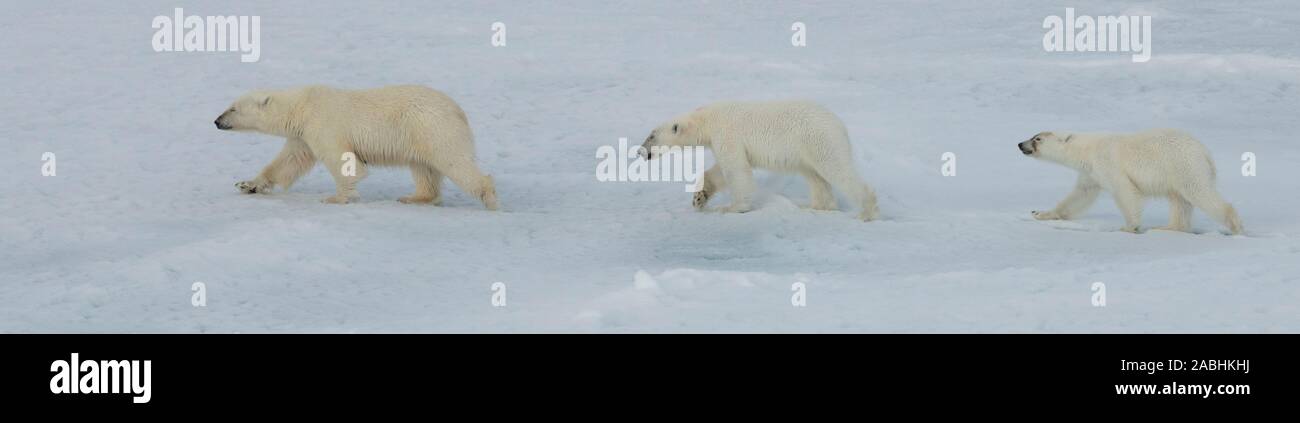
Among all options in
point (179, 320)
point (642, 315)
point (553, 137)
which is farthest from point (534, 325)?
point (553, 137)

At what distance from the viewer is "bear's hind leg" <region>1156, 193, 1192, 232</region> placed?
9.01 metres

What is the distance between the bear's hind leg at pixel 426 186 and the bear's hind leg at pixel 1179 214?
498 centimetres

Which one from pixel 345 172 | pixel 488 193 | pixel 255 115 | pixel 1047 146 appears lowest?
pixel 488 193

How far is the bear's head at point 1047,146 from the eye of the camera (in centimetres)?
961

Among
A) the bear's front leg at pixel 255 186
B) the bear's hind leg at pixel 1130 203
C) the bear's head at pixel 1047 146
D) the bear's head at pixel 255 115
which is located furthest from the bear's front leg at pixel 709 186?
the bear's front leg at pixel 255 186

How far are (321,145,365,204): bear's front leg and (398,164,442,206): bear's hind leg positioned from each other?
0.40 metres

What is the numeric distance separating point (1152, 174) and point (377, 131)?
5153 mm

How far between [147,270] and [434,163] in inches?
103

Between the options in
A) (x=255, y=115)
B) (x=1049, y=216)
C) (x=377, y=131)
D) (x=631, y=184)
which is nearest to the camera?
(x=377, y=131)

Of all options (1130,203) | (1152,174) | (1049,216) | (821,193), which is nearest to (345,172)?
(821,193)

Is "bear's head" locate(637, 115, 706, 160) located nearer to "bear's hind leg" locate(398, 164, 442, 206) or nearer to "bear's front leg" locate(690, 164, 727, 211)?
"bear's front leg" locate(690, 164, 727, 211)

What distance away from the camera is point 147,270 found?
7.14m

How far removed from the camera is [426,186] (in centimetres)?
970

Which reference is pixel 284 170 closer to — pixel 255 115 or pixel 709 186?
pixel 255 115
